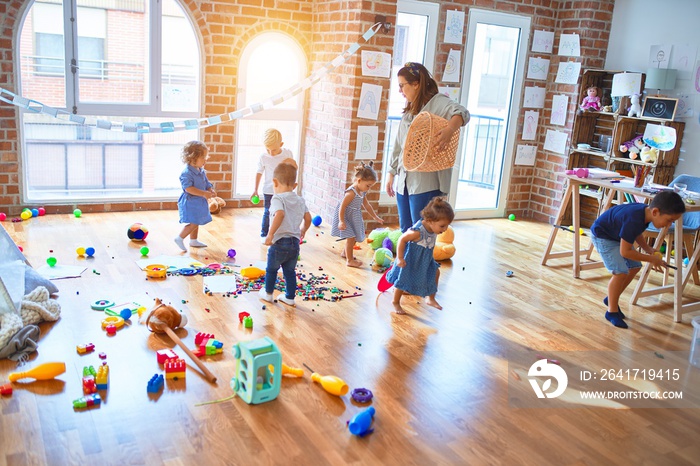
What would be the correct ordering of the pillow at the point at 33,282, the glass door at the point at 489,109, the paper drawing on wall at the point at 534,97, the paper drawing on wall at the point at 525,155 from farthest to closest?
1. the paper drawing on wall at the point at 525,155
2. the paper drawing on wall at the point at 534,97
3. the glass door at the point at 489,109
4. the pillow at the point at 33,282

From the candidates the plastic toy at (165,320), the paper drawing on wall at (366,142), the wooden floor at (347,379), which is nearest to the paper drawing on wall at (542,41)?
the paper drawing on wall at (366,142)

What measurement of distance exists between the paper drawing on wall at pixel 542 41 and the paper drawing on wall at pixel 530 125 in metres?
0.63

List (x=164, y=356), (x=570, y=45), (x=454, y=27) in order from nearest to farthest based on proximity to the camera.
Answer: (x=164, y=356) < (x=454, y=27) < (x=570, y=45)

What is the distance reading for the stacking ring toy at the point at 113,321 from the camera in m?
3.32

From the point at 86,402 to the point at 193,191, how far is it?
230 cm

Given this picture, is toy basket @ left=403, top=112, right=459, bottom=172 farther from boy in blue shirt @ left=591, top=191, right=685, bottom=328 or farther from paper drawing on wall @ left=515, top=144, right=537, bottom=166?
paper drawing on wall @ left=515, top=144, right=537, bottom=166

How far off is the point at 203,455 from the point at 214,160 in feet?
13.4

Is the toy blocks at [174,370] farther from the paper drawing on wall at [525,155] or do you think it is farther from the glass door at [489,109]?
the paper drawing on wall at [525,155]

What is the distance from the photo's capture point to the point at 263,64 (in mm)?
6070

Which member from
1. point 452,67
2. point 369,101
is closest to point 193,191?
point 369,101

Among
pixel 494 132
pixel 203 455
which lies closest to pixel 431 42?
pixel 494 132

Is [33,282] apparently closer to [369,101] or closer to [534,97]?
[369,101]

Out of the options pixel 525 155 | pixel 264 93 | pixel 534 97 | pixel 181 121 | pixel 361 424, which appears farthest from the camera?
pixel 525 155

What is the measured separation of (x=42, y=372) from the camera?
275 centimetres
